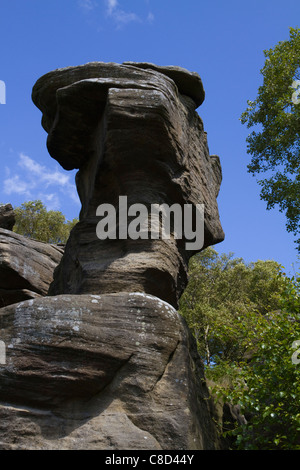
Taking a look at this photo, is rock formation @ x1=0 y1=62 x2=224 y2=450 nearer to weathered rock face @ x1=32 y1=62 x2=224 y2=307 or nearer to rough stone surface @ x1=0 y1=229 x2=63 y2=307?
weathered rock face @ x1=32 y1=62 x2=224 y2=307

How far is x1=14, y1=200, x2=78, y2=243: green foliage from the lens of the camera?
3700 cm

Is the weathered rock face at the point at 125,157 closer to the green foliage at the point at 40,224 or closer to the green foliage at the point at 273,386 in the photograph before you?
the green foliage at the point at 273,386

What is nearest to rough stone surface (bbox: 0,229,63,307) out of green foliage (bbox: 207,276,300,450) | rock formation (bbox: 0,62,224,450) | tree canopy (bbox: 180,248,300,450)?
rock formation (bbox: 0,62,224,450)

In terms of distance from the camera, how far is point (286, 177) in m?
20.3

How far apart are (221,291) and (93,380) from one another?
26475mm

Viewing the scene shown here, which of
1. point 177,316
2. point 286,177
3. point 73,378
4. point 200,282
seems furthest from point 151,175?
point 200,282

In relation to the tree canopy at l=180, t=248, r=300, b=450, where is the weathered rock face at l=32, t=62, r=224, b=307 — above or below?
above

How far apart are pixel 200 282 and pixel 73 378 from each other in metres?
25.7

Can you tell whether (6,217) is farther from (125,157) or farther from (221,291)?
(221,291)

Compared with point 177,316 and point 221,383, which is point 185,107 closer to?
point 177,316

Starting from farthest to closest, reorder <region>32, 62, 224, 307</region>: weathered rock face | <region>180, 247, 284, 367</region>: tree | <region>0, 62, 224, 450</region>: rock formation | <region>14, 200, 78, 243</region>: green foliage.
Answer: <region>14, 200, 78, 243</region>: green foliage < <region>180, 247, 284, 367</region>: tree < <region>32, 62, 224, 307</region>: weathered rock face < <region>0, 62, 224, 450</region>: rock formation

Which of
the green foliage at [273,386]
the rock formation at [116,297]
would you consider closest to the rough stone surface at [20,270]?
the rock formation at [116,297]

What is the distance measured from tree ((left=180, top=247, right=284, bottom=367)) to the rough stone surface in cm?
1440

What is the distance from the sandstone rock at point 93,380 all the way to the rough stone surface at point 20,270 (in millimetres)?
7349
